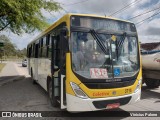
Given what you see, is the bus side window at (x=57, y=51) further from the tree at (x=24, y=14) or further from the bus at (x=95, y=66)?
the tree at (x=24, y=14)

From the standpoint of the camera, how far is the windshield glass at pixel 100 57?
5473mm

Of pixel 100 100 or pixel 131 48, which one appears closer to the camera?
pixel 100 100

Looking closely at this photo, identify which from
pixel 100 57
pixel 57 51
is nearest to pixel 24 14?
pixel 57 51

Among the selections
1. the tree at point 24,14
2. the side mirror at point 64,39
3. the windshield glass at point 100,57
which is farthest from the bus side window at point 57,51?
Result: the tree at point 24,14

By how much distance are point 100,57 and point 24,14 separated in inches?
358

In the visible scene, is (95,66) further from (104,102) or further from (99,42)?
(104,102)

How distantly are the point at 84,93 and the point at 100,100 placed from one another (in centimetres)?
49

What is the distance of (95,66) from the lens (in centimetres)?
555

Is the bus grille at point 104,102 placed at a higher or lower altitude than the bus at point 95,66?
lower

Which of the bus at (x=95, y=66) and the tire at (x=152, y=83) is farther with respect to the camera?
the tire at (x=152, y=83)

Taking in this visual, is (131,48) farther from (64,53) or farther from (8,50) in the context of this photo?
(8,50)

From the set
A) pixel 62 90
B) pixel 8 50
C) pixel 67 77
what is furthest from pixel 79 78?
pixel 8 50

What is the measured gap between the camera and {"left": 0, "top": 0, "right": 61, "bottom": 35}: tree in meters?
11.8

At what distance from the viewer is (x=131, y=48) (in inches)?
248
